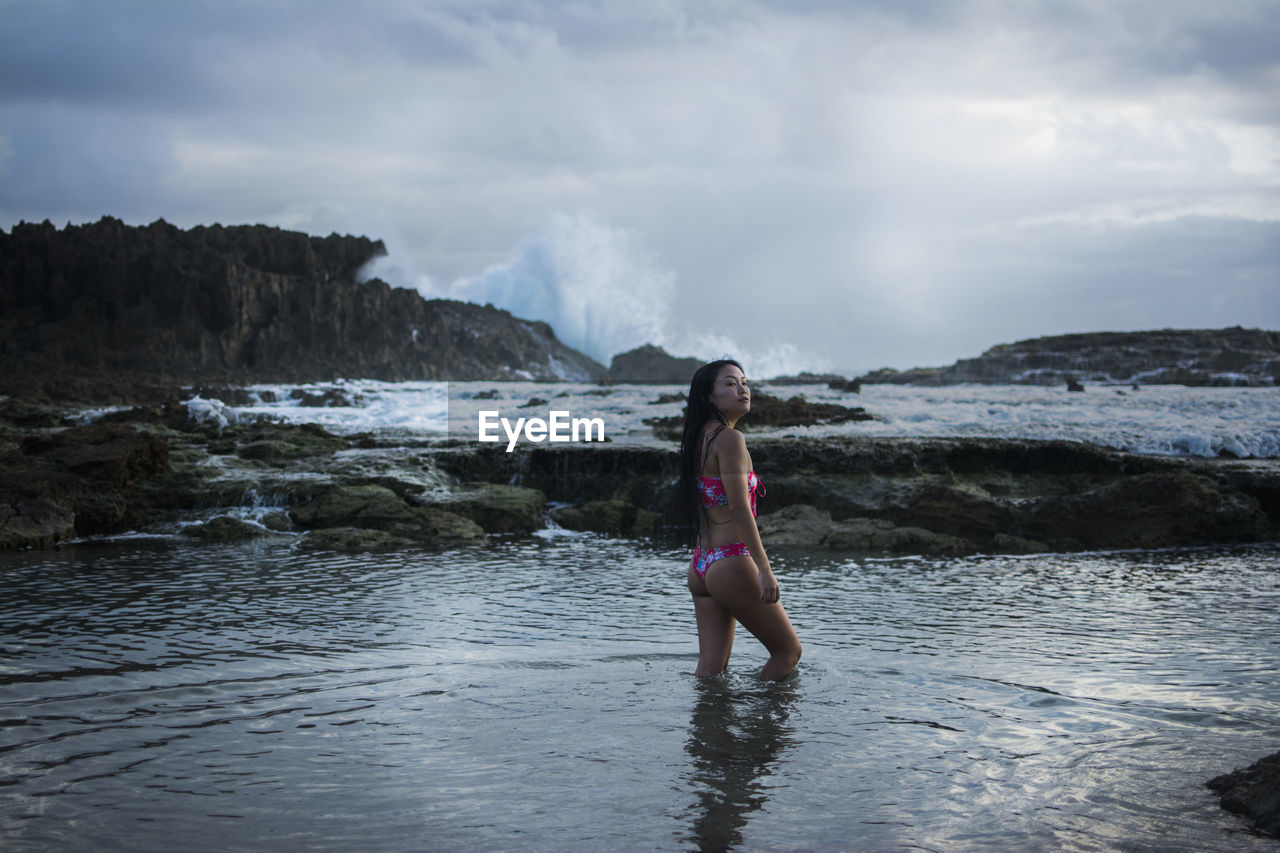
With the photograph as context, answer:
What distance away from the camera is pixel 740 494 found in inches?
188

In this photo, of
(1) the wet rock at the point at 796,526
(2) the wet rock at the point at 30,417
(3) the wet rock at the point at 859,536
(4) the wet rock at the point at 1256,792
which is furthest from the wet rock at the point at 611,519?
(2) the wet rock at the point at 30,417

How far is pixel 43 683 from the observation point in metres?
5.48

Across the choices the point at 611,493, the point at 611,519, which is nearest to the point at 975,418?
the point at 611,493

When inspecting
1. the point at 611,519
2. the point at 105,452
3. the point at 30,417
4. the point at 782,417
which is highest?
the point at 782,417

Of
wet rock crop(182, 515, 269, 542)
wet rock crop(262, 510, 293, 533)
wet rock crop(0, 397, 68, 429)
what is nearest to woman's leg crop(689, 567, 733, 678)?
wet rock crop(182, 515, 269, 542)

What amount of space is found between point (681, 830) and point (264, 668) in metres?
3.81

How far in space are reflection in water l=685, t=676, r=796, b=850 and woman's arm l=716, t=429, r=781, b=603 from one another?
0.67 meters

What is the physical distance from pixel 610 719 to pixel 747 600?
0.99m

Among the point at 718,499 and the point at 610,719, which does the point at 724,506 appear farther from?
the point at 610,719

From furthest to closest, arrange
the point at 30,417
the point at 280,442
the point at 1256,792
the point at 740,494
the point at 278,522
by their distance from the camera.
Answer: the point at 30,417 < the point at 280,442 < the point at 278,522 < the point at 740,494 < the point at 1256,792

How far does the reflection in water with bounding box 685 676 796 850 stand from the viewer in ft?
11.3

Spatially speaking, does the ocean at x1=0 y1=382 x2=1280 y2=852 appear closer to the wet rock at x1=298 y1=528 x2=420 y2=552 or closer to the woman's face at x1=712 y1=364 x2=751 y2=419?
the woman's face at x1=712 y1=364 x2=751 y2=419

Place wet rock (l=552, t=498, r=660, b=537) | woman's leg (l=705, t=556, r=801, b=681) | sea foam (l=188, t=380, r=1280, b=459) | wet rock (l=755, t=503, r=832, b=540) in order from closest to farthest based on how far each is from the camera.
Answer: woman's leg (l=705, t=556, r=801, b=681), wet rock (l=755, t=503, r=832, b=540), wet rock (l=552, t=498, r=660, b=537), sea foam (l=188, t=380, r=1280, b=459)

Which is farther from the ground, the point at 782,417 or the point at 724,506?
the point at 782,417
